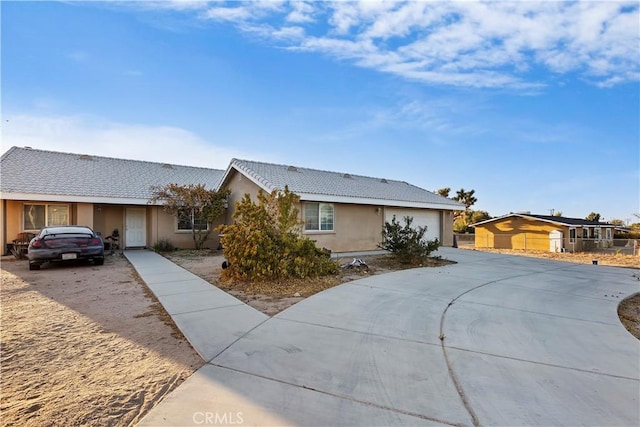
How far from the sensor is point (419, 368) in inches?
144

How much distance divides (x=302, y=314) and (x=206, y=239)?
13.1 metres

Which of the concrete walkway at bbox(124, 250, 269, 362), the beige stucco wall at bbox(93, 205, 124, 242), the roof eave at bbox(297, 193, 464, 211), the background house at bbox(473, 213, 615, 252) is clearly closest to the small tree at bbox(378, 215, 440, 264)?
the roof eave at bbox(297, 193, 464, 211)

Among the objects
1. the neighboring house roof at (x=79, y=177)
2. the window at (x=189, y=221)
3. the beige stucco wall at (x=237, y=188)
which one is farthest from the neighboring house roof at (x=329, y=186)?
the neighboring house roof at (x=79, y=177)

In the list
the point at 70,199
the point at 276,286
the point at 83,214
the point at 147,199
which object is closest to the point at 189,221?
the point at 147,199

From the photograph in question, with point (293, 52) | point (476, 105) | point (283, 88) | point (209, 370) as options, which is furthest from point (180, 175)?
point (209, 370)

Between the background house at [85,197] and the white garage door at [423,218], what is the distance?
966 centimetres

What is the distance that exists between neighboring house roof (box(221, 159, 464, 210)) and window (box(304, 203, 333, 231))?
590mm

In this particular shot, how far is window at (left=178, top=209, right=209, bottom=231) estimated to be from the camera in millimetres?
16109

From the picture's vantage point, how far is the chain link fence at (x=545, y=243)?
104 ft

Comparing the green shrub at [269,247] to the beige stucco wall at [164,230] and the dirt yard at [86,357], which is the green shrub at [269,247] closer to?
the dirt yard at [86,357]

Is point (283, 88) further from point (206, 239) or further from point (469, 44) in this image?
point (206, 239)

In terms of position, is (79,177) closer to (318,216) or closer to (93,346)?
(318,216)

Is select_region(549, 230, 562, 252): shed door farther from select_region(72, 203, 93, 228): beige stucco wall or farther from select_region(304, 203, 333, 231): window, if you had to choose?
select_region(72, 203, 93, 228): beige stucco wall

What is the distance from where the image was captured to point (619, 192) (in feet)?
71.0
